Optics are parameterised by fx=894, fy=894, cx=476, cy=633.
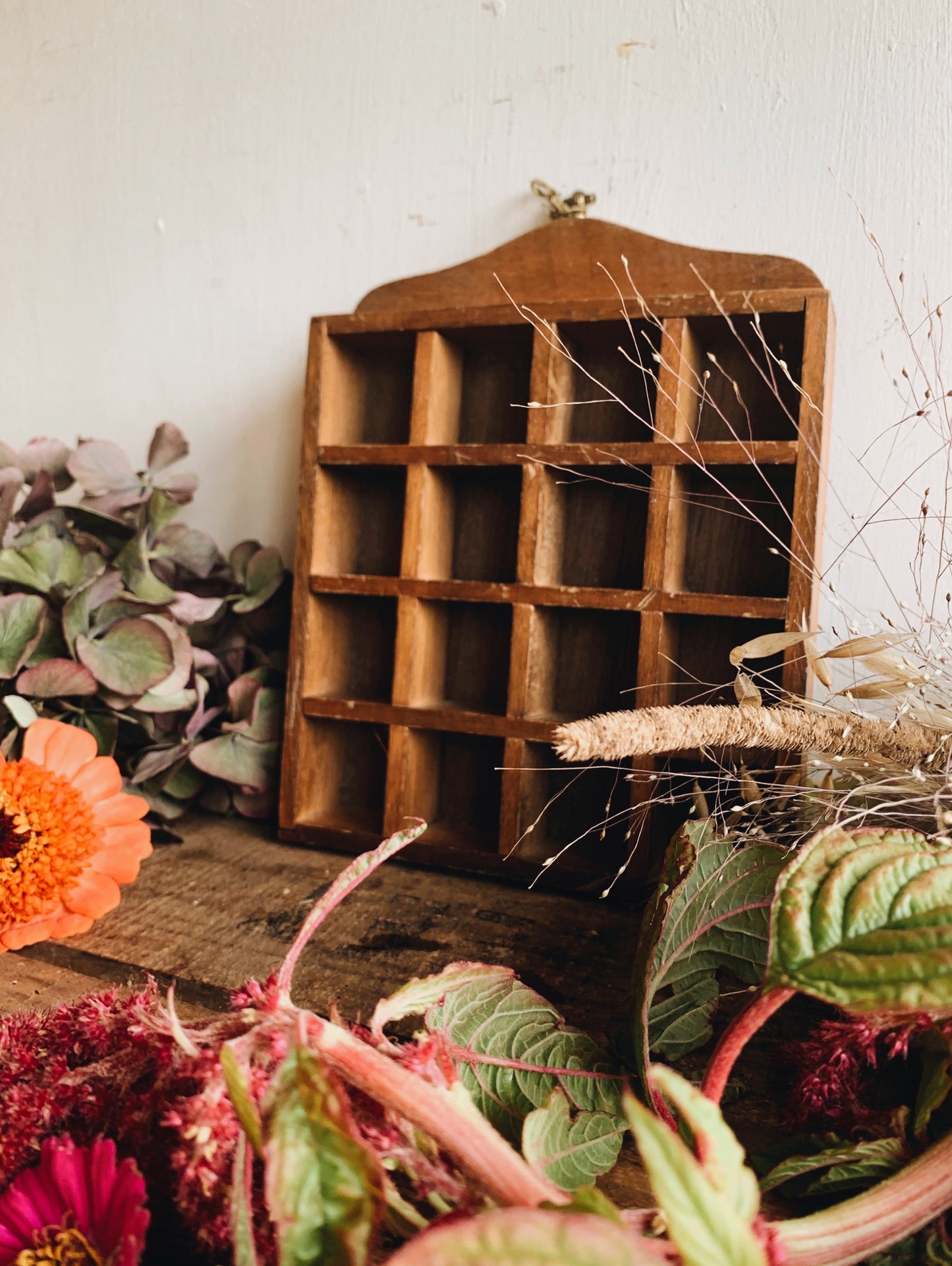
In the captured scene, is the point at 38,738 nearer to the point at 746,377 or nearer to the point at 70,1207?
the point at 70,1207

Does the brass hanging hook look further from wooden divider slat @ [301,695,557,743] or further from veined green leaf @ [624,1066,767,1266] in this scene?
veined green leaf @ [624,1066,767,1266]

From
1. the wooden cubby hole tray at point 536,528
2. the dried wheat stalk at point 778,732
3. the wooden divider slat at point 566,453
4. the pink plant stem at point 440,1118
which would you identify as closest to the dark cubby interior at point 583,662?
the wooden cubby hole tray at point 536,528

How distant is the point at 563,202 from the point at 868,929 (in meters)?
0.88

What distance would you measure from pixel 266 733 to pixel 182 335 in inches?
22.2

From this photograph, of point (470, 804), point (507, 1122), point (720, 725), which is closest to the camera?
point (507, 1122)

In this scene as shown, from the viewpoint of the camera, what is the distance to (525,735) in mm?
869

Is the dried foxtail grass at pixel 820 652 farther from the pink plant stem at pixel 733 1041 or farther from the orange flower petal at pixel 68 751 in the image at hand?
the orange flower petal at pixel 68 751

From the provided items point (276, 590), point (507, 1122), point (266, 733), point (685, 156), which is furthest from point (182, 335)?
point (507, 1122)

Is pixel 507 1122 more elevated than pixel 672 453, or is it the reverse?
pixel 672 453

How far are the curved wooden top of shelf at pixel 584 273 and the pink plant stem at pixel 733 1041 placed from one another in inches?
27.1

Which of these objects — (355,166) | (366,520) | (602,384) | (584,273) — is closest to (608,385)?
(602,384)

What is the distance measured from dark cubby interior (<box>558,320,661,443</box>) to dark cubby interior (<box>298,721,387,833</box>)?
40 cm

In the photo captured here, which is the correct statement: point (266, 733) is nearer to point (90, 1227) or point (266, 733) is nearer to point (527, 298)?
point (527, 298)

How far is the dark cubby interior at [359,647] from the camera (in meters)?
1.03
